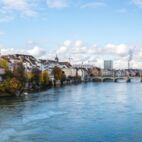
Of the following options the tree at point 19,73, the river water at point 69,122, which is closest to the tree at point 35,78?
the tree at point 19,73

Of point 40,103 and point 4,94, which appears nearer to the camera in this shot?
point 40,103

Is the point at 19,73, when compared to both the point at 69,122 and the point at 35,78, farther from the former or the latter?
the point at 69,122

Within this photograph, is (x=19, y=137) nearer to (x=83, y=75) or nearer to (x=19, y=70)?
(x=19, y=70)

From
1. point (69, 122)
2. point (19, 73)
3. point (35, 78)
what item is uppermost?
point (19, 73)

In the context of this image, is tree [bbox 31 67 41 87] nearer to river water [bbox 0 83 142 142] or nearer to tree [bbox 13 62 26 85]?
tree [bbox 13 62 26 85]

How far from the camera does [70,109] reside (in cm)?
3275

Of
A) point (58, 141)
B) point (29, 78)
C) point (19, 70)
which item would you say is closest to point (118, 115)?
point (58, 141)

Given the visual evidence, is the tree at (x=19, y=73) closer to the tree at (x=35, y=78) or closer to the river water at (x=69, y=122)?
the tree at (x=35, y=78)

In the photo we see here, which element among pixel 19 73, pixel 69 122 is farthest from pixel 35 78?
pixel 69 122

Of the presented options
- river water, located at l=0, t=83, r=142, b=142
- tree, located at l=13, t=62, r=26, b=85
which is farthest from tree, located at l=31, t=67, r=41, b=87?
river water, located at l=0, t=83, r=142, b=142

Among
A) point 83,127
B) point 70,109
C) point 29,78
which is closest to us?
point 83,127

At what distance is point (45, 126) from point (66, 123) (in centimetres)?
153

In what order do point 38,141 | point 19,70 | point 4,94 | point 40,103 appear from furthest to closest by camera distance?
point 19,70, point 4,94, point 40,103, point 38,141

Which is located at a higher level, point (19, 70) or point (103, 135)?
point (19, 70)
